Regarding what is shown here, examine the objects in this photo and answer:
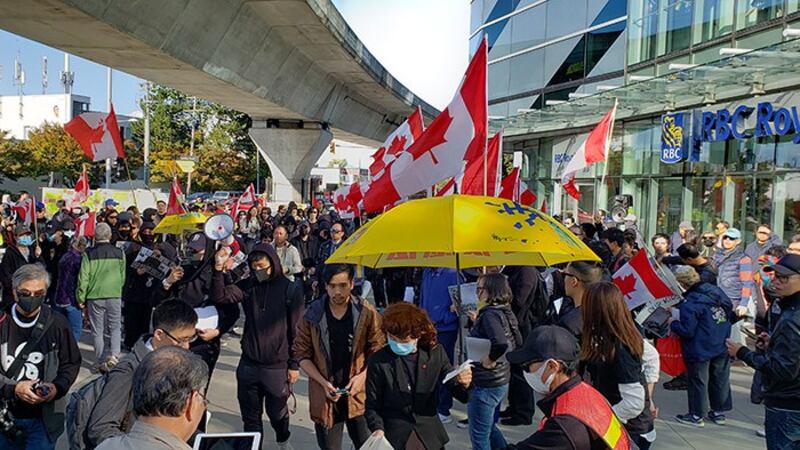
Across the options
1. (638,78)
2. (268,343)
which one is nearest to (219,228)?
(268,343)

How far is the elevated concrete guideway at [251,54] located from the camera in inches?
463

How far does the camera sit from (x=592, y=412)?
311cm

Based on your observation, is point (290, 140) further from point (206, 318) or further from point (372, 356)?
point (372, 356)

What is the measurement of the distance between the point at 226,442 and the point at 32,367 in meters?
2.36

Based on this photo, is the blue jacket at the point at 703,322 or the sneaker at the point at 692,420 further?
the sneaker at the point at 692,420

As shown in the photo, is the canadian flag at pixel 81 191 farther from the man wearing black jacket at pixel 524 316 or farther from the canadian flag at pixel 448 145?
the man wearing black jacket at pixel 524 316

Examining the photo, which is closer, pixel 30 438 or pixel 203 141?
pixel 30 438

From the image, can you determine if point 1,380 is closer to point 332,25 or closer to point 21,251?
point 21,251

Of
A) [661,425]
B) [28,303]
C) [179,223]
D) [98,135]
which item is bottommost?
[661,425]

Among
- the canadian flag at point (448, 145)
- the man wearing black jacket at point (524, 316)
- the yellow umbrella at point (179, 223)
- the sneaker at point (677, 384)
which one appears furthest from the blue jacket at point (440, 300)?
the yellow umbrella at point (179, 223)

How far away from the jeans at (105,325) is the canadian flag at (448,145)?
4256 mm

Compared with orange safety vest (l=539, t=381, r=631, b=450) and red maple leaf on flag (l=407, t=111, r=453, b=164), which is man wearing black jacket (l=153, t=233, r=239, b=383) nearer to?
red maple leaf on flag (l=407, t=111, r=453, b=164)

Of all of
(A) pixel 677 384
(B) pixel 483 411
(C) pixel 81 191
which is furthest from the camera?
(C) pixel 81 191

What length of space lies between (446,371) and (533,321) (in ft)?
10.7
